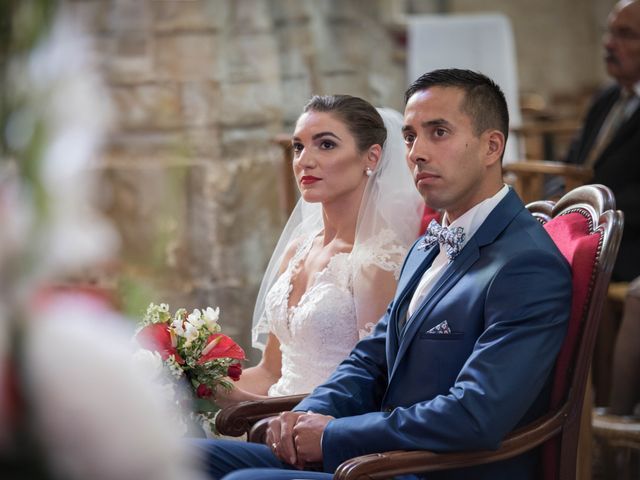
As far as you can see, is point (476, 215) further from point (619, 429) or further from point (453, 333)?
point (619, 429)

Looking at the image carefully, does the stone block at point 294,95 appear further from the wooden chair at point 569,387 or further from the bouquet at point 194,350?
the wooden chair at point 569,387

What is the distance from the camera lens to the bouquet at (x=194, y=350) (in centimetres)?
260

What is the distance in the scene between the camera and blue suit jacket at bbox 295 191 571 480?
207 centimetres

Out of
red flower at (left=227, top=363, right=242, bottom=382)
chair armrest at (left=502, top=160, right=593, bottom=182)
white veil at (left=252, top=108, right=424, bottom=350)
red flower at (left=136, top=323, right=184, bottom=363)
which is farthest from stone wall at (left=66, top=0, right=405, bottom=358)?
red flower at (left=136, top=323, right=184, bottom=363)

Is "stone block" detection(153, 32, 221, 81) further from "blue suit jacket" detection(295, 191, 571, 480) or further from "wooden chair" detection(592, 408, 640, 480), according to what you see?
"blue suit jacket" detection(295, 191, 571, 480)

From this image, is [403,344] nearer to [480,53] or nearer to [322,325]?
[322,325]

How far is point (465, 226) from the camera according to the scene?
2391 millimetres

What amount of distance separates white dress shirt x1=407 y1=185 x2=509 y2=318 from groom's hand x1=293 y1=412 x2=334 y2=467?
1.17 ft

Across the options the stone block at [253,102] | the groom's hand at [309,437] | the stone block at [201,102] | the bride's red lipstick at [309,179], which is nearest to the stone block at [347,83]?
the stone block at [253,102]

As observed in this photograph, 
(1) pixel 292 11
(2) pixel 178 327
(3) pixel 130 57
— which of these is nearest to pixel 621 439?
(2) pixel 178 327

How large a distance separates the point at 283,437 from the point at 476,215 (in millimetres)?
712

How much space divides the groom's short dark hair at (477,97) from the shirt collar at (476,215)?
0.55 ft

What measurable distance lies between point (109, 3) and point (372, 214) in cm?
401

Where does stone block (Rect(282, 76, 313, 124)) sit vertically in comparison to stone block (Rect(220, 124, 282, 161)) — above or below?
above
